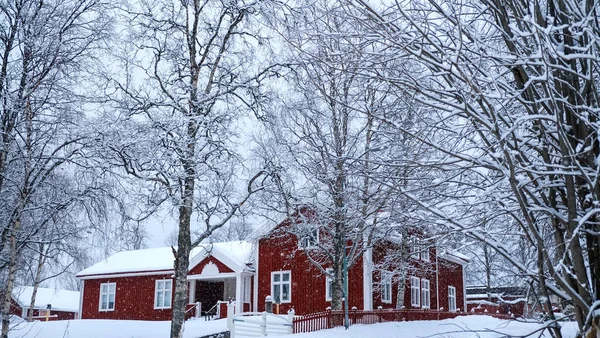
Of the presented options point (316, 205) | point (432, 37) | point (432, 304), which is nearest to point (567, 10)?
point (432, 37)

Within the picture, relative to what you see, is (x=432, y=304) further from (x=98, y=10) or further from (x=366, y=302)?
(x=98, y=10)

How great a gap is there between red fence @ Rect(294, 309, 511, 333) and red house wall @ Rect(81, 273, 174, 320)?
13525 millimetres

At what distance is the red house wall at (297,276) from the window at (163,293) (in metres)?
6.28

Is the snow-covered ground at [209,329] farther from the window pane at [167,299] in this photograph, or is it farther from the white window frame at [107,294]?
the white window frame at [107,294]

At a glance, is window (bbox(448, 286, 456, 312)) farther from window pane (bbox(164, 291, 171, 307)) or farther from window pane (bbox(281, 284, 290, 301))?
window pane (bbox(164, 291, 171, 307))

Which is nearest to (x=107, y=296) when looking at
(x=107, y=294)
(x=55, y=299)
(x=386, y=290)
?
(x=107, y=294)

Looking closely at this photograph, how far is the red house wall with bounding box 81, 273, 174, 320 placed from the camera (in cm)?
3158

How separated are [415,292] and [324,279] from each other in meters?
4.94

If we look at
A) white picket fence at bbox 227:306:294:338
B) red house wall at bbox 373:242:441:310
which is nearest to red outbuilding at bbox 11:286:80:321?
red house wall at bbox 373:242:441:310

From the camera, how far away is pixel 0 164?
12.0m

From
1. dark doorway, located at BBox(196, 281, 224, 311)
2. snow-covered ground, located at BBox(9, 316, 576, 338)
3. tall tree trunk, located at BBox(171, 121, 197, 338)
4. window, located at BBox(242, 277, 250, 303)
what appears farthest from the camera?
dark doorway, located at BBox(196, 281, 224, 311)

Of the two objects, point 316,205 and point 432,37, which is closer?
point 432,37

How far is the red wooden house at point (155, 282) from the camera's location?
94.1 feet

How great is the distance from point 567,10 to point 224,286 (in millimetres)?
29350
